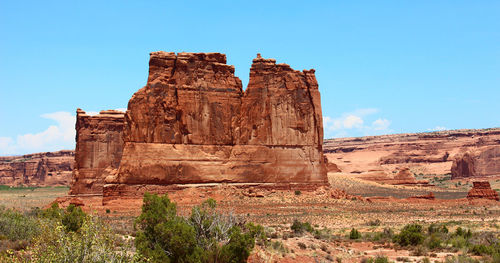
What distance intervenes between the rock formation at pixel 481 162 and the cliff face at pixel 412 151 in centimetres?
1076

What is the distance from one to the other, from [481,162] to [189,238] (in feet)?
245

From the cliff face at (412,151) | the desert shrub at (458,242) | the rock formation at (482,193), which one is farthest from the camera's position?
the cliff face at (412,151)

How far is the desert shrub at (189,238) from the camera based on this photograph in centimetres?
1468

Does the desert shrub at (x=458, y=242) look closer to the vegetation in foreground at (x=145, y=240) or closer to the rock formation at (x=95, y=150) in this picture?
the vegetation in foreground at (x=145, y=240)

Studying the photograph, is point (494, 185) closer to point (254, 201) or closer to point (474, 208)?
point (474, 208)

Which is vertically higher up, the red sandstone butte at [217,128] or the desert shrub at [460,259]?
the red sandstone butte at [217,128]

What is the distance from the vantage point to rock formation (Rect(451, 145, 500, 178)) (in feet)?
261

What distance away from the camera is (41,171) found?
10350cm

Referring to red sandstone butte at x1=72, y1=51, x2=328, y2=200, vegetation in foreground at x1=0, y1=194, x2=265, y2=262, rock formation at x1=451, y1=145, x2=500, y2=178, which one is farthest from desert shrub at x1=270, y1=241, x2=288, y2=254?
rock formation at x1=451, y1=145, x2=500, y2=178

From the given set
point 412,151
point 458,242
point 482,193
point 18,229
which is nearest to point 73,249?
point 18,229

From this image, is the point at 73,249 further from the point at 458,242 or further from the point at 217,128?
the point at 217,128

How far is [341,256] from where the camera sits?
62.2 ft

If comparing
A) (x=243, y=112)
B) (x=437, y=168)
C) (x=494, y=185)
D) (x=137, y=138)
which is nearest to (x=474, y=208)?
(x=243, y=112)

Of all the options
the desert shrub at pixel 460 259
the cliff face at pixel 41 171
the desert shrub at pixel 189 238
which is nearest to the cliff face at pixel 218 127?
the desert shrub at pixel 189 238
